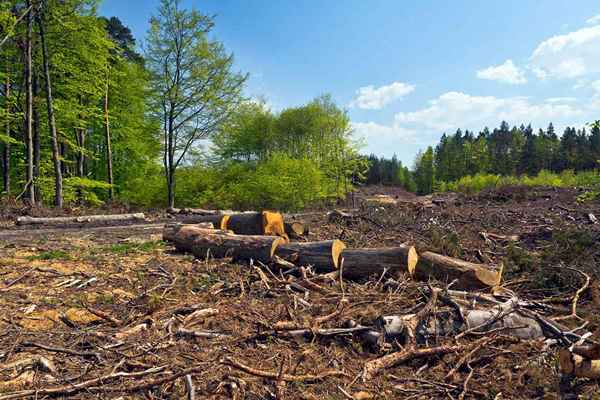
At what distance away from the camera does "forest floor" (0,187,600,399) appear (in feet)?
9.78

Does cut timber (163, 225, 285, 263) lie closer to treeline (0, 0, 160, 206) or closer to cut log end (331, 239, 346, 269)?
cut log end (331, 239, 346, 269)

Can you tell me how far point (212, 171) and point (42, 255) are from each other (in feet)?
58.7

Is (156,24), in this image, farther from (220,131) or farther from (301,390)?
(301,390)

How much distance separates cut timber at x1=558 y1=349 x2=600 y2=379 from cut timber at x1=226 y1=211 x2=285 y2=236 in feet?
21.5

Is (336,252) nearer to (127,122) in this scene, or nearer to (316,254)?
(316,254)

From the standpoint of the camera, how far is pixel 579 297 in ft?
16.8

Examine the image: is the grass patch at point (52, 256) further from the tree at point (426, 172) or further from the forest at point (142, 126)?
the tree at point (426, 172)

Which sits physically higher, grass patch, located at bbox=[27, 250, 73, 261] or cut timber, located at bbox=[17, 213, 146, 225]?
cut timber, located at bbox=[17, 213, 146, 225]

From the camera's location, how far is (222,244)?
749 centimetres

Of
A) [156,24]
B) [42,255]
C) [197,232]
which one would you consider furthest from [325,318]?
[156,24]

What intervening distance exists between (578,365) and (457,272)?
2.51 meters

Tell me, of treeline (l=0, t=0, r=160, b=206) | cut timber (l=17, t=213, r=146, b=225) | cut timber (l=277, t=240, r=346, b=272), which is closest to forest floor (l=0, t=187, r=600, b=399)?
cut timber (l=277, t=240, r=346, b=272)

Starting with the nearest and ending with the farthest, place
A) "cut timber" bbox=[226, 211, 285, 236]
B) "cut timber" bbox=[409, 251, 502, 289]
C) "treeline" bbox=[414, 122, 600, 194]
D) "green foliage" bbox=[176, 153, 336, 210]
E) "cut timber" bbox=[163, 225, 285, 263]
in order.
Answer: "cut timber" bbox=[409, 251, 502, 289] → "cut timber" bbox=[163, 225, 285, 263] → "cut timber" bbox=[226, 211, 285, 236] → "green foliage" bbox=[176, 153, 336, 210] → "treeline" bbox=[414, 122, 600, 194]

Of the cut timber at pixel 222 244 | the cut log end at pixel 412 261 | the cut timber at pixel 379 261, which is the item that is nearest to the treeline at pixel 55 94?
the cut timber at pixel 222 244
